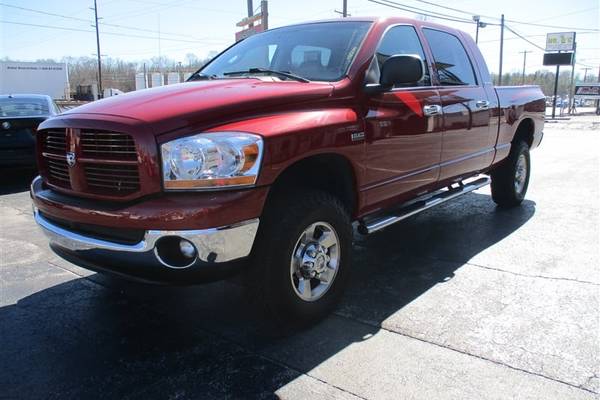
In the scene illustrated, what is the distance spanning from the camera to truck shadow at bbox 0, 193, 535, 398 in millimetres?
2639

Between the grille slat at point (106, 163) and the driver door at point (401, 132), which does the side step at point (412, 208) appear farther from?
the grille slat at point (106, 163)

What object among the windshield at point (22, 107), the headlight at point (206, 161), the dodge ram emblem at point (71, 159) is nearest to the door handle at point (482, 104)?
the headlight at point (206, 161)

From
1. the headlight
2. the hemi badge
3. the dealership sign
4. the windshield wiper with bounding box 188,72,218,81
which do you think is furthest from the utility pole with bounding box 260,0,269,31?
the dealership sign

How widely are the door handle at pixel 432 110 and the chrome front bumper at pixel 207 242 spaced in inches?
79.1

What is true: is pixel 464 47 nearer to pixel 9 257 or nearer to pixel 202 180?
pixel 202 180

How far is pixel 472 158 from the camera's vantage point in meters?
5.02

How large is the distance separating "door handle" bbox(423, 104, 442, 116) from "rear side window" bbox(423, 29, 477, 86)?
38 cm

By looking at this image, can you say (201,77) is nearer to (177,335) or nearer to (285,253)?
(285,253)

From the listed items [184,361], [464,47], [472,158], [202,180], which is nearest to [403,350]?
[184,361]

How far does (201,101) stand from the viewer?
2.86m

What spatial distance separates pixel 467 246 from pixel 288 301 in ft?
8.32

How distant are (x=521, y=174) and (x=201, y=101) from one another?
5049 mm

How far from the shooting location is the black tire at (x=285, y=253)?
288 cm

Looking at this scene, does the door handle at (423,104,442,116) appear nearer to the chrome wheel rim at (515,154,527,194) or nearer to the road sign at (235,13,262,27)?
the chrome wheel rim at (515,154,527,194)
